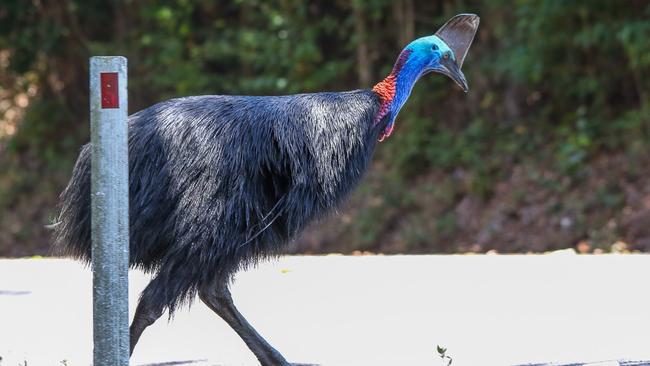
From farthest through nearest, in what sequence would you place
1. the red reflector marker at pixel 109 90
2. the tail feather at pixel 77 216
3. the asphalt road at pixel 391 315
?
the asphalt road at pixel 391 315, the tail feather at pixel 77 216, the red reflector marker at pixel 109 90

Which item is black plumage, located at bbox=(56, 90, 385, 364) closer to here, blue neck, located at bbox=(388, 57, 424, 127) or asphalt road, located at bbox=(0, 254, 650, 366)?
blue neck, located at bbox=(388, 57, 424, 127)

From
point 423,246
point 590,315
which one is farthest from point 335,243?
point 590,315

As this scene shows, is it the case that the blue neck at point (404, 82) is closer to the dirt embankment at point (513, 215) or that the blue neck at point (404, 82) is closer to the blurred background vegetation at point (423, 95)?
the dirt embankment at point (513, 215)

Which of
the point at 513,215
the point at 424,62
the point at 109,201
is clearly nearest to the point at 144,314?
the point at 109,201

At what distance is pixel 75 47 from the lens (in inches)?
777

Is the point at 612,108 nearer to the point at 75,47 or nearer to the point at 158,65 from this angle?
the point at 158,65

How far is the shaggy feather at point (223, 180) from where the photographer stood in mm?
5062

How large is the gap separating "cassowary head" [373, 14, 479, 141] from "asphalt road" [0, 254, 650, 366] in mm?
1130

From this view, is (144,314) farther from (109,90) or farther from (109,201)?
(109,90)

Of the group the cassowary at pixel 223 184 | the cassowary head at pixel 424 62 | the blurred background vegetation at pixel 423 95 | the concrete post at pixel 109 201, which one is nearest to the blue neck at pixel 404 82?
the cassowary head at pixel 424 62

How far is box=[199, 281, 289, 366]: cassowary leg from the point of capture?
17.9 ft

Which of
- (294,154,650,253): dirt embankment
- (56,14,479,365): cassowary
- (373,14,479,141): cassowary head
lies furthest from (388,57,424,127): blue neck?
(294,154,650,253): dirt embankment

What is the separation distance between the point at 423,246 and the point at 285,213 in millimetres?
9157

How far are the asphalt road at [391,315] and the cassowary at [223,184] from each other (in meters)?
0.68
